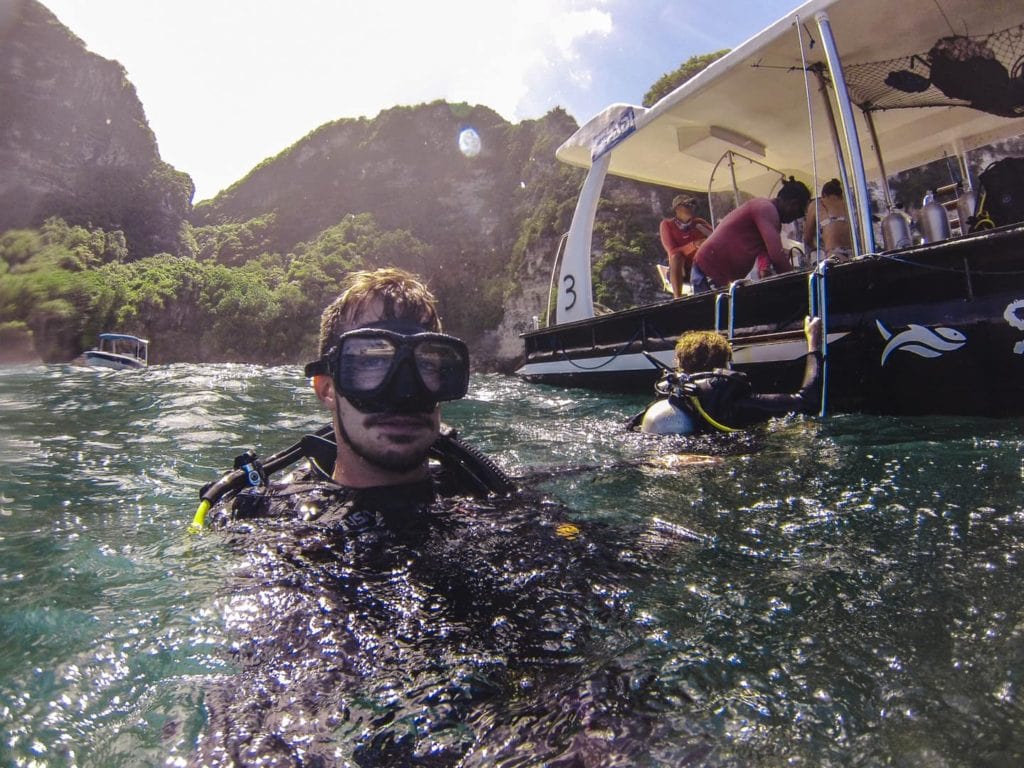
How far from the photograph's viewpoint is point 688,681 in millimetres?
1281

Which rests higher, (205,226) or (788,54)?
(205,226)

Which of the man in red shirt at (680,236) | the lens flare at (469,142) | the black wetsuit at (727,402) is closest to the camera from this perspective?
the black wetsuit at (727,402)

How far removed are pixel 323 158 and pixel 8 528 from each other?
78736 mm

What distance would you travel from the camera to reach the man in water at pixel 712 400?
13.8 ft

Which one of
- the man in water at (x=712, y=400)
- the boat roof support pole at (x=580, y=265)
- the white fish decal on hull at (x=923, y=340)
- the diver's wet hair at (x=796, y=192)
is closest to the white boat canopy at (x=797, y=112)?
the boat roof support pole at (x=580, y=265)

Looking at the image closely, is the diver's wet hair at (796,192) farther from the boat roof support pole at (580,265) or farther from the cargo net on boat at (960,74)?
the boat roof support pole at (580,265)

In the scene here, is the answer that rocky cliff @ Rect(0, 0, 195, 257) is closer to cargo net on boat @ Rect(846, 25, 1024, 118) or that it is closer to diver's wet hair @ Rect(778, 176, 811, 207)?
diver's wet hair @ Rect(778, 176, 811, 207)

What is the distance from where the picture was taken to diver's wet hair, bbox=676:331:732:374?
4.52 meters

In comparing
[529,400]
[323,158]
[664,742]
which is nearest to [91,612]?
[664,742]

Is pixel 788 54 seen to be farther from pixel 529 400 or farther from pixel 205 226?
pixel 205 226

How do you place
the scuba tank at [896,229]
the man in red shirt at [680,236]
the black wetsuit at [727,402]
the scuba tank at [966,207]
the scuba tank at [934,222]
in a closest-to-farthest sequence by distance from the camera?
1. the black wetsuit at [727,402]
2. the scuba tank at [934,222]
3. the scuba tank at [896,229]
4. the scuba tank at [966,207]
5. the man in red shirt at [680,236]

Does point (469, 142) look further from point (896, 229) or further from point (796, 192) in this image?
point (896, 229)

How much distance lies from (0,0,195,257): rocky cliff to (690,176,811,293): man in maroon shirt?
7110 cm

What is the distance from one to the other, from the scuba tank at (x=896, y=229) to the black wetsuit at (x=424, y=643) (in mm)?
4810
